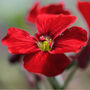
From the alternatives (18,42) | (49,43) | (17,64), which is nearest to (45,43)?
(49,43)

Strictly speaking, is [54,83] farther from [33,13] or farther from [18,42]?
[33,13]

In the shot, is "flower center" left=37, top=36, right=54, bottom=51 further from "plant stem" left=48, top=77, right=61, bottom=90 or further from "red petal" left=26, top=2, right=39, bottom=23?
"red petal" left=26, top=2, right=39, bottom=23

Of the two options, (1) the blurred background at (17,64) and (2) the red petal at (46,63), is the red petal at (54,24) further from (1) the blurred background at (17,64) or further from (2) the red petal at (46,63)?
(1) the blurred background at (17,64)

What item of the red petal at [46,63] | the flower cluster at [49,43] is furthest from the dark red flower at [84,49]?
the red petal at [46,63]

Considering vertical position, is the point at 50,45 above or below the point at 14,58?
above

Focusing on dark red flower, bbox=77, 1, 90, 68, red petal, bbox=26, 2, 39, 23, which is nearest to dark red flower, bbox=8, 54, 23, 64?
red petal, bbox=26, 2, 39, 23

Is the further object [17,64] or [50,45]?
[17,64]
